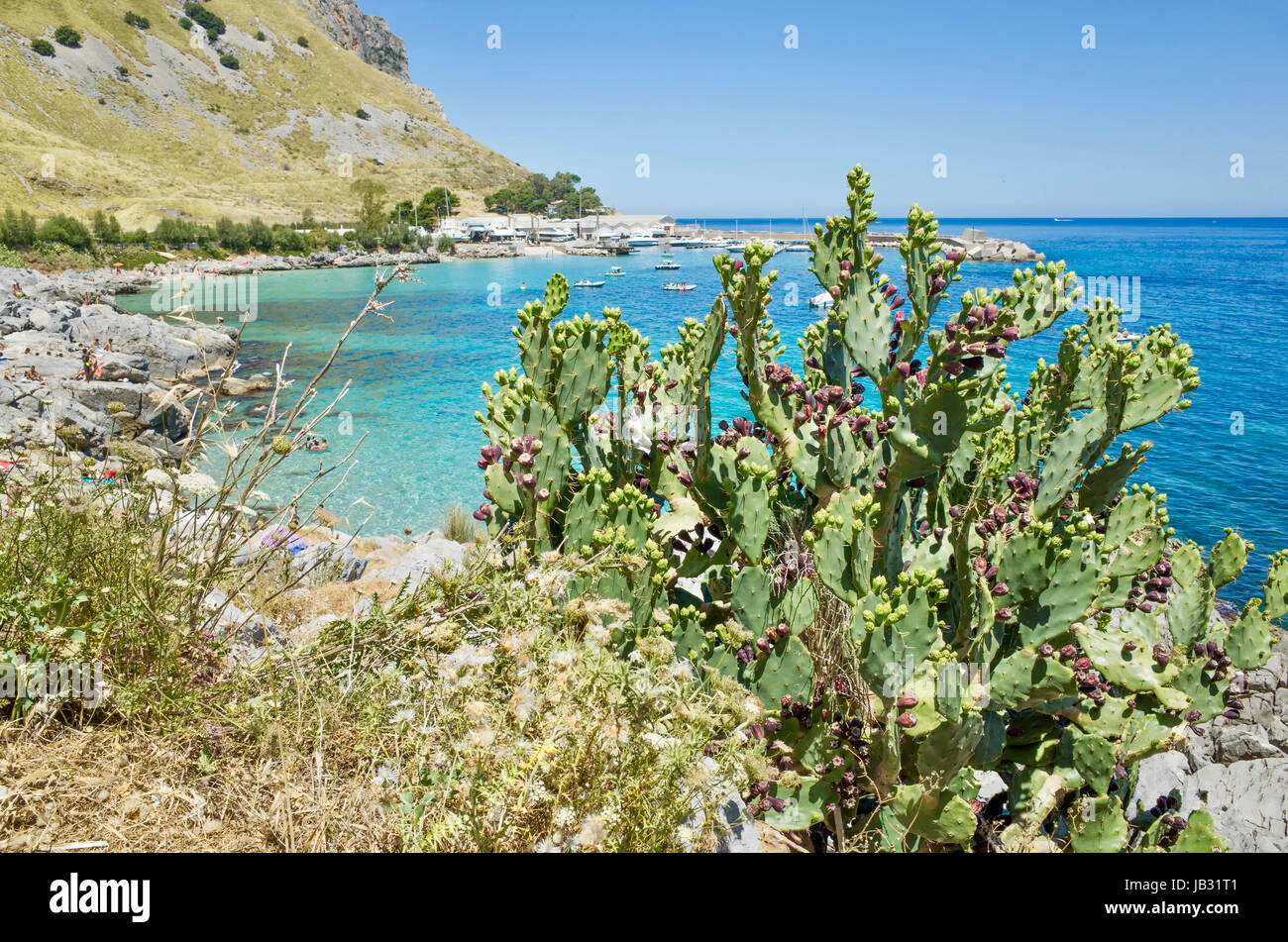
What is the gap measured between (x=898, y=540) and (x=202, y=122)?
342ft

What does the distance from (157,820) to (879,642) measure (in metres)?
2.21

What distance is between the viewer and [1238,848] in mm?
4102

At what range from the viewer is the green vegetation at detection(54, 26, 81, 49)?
259 ft

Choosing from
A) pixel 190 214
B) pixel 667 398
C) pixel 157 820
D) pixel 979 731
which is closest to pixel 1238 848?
pixel 979 731

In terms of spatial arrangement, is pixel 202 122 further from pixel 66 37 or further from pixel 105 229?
pixel 105 229

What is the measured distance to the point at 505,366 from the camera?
74.9 ft

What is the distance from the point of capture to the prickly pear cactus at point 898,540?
2709 mm

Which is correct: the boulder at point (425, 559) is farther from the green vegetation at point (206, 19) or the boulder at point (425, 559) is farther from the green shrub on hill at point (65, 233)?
the green vegetation at point (206, 19)

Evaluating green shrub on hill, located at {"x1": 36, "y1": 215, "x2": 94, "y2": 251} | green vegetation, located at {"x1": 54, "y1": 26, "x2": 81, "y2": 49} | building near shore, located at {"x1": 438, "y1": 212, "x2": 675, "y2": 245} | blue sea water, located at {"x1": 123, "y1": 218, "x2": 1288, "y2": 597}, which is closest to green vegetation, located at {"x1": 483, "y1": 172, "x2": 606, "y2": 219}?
building near shore, located at {"x1": 438, "y1": 212, "x2": 675, "y2": 245}

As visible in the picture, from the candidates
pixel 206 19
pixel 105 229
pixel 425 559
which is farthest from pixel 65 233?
pixel 206 19

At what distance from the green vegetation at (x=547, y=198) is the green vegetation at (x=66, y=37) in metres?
46.4

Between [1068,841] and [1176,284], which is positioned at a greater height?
[1176,284]

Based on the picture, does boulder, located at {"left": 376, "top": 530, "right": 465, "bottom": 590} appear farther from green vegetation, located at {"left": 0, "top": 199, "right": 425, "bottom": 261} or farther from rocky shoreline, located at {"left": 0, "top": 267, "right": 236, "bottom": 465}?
green vegetation, located at {"left": 0, "top": 199, "right": 425, "bottom": 261}
